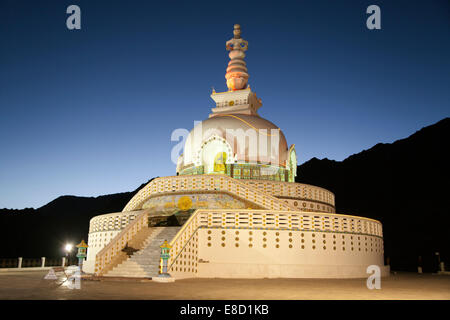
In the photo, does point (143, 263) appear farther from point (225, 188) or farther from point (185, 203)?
point (225, 188)

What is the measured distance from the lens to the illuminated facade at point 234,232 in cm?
1769

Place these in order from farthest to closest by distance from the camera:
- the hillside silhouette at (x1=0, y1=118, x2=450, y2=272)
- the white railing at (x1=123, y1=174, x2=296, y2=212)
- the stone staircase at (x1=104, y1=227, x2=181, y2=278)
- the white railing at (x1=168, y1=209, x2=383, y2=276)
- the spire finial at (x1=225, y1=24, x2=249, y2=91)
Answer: the hillside silhouette at (x1=0, y1=118, x2=450, y2=272)
the spire finial at (x1=225, y1=24, x2=249, y2=91)
the white railing at (x1=123, y1=174, x2=296, y2=212)
the white railing at (x1=168, y1=209, x2=383, y2=276)
the stone staircase at (x1=104, y1=227, x2=181, y2=278)

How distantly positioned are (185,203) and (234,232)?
Result: 187 inches

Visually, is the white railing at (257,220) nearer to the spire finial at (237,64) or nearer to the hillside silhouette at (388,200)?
the spire finial at (237,64)

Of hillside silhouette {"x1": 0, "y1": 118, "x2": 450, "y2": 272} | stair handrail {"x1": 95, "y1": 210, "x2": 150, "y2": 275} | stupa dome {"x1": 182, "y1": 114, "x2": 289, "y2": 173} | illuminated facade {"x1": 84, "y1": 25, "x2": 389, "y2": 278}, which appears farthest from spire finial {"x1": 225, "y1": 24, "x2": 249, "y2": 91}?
hillside silhouette {"x1": 0, "y1": 118, "x2": 450, "y2": 272}

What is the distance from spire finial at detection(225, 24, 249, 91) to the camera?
3750cm

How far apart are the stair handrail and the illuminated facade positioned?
4 centimetres

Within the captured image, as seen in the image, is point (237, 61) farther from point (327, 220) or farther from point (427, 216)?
point (427, 216)

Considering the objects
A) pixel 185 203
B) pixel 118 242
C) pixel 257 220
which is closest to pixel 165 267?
pixel 118 242

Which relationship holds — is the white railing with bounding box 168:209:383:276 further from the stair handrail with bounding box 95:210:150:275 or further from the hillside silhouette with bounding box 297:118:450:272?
the hillside silhouette with bounding box 297:118:450:272

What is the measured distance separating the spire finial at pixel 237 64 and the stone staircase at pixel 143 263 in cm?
2168

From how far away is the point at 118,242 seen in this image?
712 inches

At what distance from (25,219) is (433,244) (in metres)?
63.7

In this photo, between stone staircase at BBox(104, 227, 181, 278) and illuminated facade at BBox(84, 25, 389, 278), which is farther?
illuminated facade at BBox(84, 25, 389, 278)
